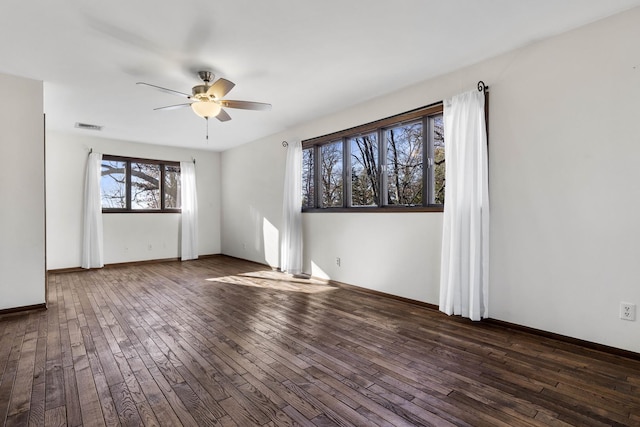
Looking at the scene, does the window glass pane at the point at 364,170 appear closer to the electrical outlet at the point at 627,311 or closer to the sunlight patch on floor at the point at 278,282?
the sunlight patch on floor at the point at 278,282

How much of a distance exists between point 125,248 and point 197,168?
7.56 ft

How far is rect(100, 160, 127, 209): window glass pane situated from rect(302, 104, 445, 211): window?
13.0ft

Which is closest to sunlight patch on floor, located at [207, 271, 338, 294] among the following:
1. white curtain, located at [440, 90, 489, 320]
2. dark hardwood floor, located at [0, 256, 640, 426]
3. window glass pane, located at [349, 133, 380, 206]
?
dark hardwood floor, located at [0, 256, 640, 426]

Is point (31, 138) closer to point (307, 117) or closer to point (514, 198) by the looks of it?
point (307, 117)

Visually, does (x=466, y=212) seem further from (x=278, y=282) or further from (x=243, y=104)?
(x=278, y=282)

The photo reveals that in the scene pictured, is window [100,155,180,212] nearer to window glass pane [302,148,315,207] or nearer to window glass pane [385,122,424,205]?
window glass pane [302,148,315,207]

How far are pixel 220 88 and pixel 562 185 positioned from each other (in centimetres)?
319

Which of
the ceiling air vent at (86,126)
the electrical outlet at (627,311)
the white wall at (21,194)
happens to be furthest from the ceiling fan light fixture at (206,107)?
the electrical outlet at (627,311)

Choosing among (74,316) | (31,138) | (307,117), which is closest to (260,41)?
(307,117)

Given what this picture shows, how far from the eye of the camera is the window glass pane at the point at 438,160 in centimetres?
354

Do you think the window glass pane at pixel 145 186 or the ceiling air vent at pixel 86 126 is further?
the window glass pane at pixel 145 186

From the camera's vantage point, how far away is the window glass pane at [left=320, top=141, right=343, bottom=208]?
15.8 feet

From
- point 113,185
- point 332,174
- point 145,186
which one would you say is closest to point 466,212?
point 332,174

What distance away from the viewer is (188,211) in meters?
7.00
